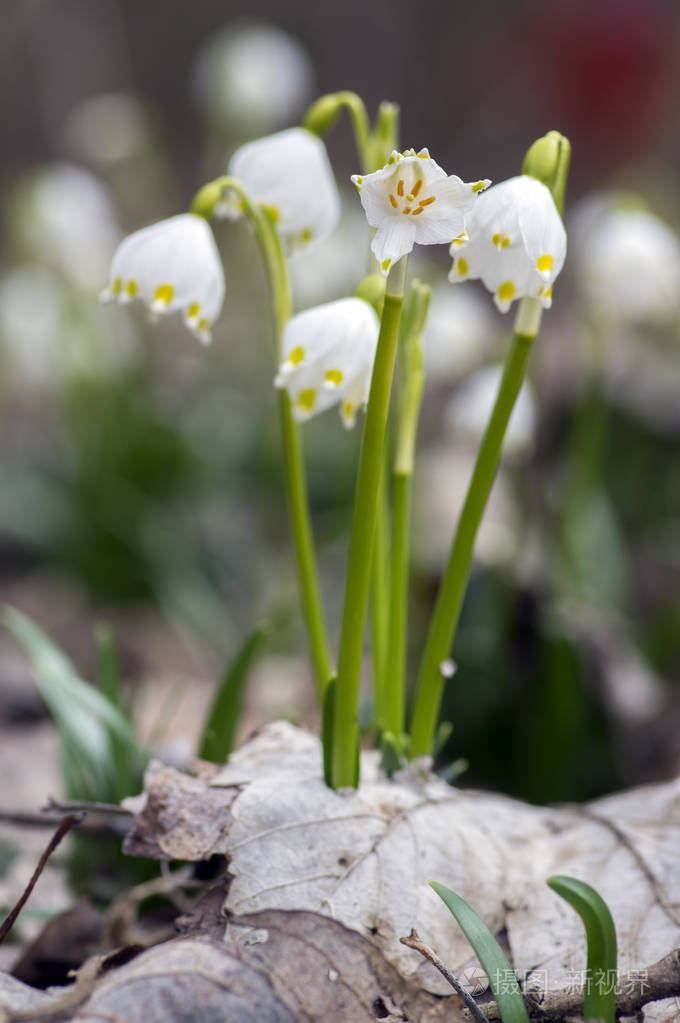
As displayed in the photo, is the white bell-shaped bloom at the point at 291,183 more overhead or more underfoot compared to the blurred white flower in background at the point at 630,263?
more overhead

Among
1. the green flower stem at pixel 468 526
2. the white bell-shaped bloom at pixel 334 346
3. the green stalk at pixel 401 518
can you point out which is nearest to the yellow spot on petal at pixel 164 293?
the white bell-shaped bloom at pixel 334 346

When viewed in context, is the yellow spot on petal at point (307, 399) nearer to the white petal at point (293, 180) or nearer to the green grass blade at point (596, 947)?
the white petal at point (293, 180)

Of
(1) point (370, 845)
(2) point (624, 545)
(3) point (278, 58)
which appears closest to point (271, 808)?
(1) point (370, 845)

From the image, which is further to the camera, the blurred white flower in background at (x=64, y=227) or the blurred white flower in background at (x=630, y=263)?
the blurred white flower in background at (x=64, y=227)

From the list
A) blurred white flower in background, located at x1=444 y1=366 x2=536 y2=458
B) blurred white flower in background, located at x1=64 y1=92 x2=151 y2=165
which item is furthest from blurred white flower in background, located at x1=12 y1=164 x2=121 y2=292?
blurred white flower in background, located at x1=444 y1=366 x2=536 y2=458

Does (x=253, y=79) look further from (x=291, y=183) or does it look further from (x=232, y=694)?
(x=232, y=694)

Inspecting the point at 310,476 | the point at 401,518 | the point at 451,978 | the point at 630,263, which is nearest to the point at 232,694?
the point at 401,518

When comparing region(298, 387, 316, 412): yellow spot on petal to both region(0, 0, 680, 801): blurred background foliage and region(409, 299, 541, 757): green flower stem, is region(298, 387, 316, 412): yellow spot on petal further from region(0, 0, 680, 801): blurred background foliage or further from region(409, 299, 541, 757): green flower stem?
region(0, 0, 680, 801): blurred background foliage
